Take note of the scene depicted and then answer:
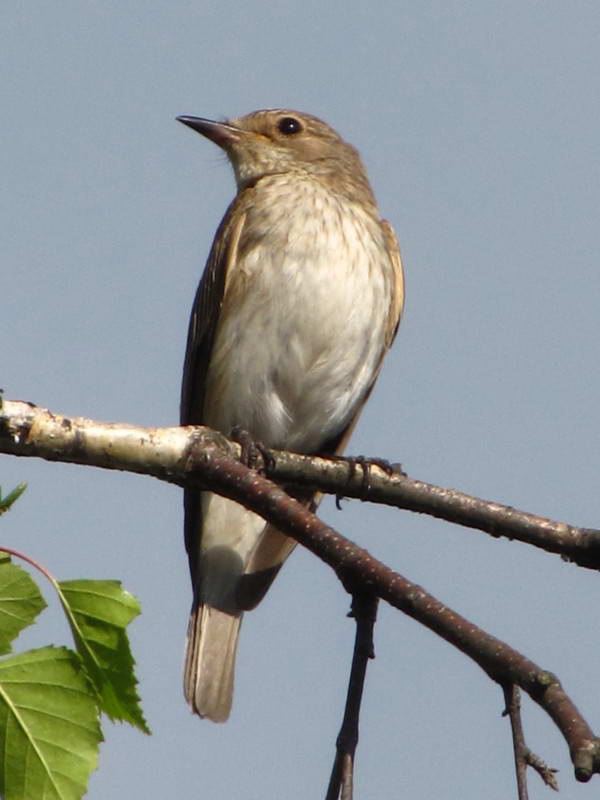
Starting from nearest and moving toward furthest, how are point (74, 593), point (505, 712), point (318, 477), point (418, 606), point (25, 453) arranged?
point (505, 712)
point (418, 606)
point (74, 593)
point (25, 453)
point (318, 477)

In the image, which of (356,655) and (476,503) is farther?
(476,503)

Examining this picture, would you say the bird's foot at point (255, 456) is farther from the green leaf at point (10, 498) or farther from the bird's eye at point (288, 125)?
the bird's eye at point (288, 125)

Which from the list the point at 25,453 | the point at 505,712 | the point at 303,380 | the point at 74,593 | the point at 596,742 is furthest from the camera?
the point at 303,380

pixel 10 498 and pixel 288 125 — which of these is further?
pixel 288 125

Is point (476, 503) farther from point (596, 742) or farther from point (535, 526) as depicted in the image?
point (596, 742)

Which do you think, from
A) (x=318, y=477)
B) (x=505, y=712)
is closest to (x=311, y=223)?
(x=318, y=477)

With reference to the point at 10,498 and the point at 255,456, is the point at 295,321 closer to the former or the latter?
the point at 255,456

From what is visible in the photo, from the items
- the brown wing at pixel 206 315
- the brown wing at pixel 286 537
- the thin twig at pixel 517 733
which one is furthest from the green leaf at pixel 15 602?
the brown wing at pixel 206 315

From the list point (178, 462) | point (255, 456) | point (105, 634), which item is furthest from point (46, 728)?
point (255, 456)
